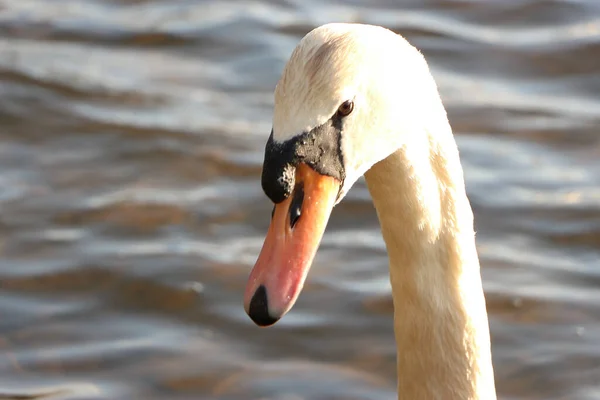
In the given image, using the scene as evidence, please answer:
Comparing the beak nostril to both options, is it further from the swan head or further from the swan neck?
the swan neck

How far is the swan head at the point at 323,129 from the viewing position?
2896mm

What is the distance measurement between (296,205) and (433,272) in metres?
0.48

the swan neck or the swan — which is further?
the swan neck

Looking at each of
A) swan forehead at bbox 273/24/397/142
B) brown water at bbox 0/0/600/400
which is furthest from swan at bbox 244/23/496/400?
brown water at bbox 0/0/600/400

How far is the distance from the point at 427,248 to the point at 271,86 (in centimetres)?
416

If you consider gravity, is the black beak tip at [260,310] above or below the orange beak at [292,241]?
below

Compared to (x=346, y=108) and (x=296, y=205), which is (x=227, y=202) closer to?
(x=296, y=205)

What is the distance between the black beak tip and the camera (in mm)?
2955

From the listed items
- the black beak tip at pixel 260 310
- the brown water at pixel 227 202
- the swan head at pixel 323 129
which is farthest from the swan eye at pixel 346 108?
the brown water at pixel 227 202

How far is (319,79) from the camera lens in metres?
2.88

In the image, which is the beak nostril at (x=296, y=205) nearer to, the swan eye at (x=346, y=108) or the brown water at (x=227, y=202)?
the swan eye at (x=346, y=108)

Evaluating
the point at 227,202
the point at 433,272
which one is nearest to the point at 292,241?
the point at 433,272

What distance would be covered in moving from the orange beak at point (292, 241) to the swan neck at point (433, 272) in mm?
200

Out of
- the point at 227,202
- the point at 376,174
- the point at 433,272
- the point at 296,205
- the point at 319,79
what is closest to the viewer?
the point at 319,79
